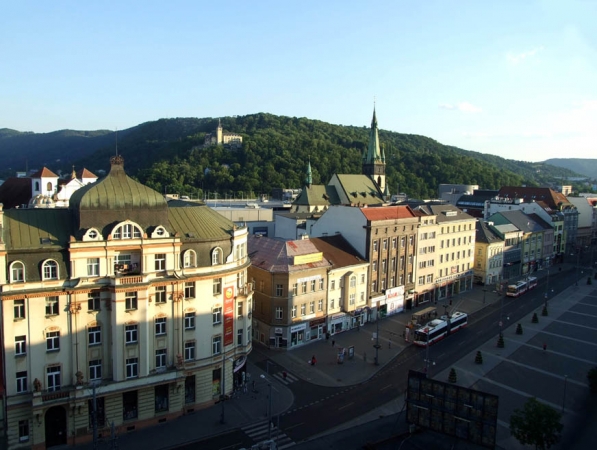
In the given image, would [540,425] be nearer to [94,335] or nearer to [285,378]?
[285,378]

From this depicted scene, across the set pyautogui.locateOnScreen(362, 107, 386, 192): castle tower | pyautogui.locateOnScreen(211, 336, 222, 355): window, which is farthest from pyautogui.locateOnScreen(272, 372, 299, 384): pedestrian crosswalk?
pyautogui.locateOnScreen(362, 107, 386, 192): castle tower

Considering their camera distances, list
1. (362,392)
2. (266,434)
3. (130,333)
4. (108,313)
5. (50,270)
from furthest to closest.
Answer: (362,392)
(266,434)
(130,333)
(108,313)
(50,270)

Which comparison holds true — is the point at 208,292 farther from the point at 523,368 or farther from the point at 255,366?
the point at 523,368

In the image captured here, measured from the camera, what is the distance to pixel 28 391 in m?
35.4

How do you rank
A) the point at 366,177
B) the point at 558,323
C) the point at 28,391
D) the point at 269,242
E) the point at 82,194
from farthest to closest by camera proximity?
the point at 366,177
the point at 558,323
the point at 269,242
the point at 82,194
the point at 28,391

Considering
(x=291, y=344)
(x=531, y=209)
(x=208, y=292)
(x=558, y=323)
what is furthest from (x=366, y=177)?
(x=208, y=292)

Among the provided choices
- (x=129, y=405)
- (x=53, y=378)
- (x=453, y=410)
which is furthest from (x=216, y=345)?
(x=453, y=410)

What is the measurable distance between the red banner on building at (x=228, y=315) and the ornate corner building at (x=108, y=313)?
0.37 m

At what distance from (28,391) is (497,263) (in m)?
83.8

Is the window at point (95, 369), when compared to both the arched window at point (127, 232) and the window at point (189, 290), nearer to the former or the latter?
the window at point (189, 290)

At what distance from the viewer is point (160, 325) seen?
4031cm

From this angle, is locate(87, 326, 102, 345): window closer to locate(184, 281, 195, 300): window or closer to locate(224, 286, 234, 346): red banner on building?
locate(184, 281, 195, 300): window

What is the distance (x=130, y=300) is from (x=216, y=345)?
9.30 metres

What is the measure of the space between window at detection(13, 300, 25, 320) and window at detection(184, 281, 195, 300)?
12067mm
